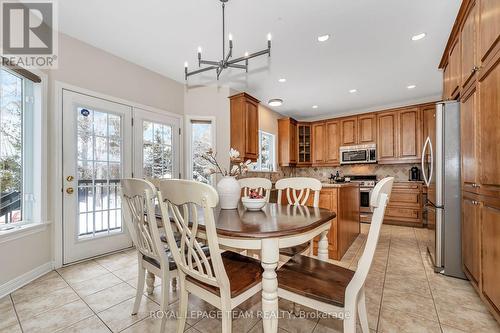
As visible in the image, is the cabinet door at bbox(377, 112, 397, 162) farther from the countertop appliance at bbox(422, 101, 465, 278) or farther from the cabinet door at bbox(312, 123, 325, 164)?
the countertop appliance at bbox(422, 101, 465, 278)

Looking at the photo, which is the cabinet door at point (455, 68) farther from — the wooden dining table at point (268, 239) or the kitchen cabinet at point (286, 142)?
the kitchen cabinet at point (286, 142)

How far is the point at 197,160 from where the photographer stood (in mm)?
4004

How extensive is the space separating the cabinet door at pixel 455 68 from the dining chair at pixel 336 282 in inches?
80.0

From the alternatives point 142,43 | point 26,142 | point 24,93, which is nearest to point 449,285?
point 142,43

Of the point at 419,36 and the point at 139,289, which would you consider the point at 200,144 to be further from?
the point at 419,36

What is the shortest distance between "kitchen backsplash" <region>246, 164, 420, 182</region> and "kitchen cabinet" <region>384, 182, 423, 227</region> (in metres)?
0.51

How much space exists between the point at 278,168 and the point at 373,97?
98.8 inches

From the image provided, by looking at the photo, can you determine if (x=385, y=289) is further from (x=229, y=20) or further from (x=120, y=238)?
(x=120, y=238)

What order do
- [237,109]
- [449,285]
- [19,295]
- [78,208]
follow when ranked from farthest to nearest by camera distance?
[237,109] < [78,208] < [449,285] < [19,295]

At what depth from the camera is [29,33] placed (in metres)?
2.30

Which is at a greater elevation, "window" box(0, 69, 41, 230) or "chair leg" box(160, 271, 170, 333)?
"window" box(0, 69, 41, 230)

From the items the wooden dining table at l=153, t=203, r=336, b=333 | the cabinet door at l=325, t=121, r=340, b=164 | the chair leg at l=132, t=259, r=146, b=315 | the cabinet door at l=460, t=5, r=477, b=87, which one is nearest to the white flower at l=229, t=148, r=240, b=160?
the wooden dining table at l=153, t=203, r=336, b=333

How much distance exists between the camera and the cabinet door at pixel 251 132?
13.1ft

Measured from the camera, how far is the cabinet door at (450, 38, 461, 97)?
232 centimetres
